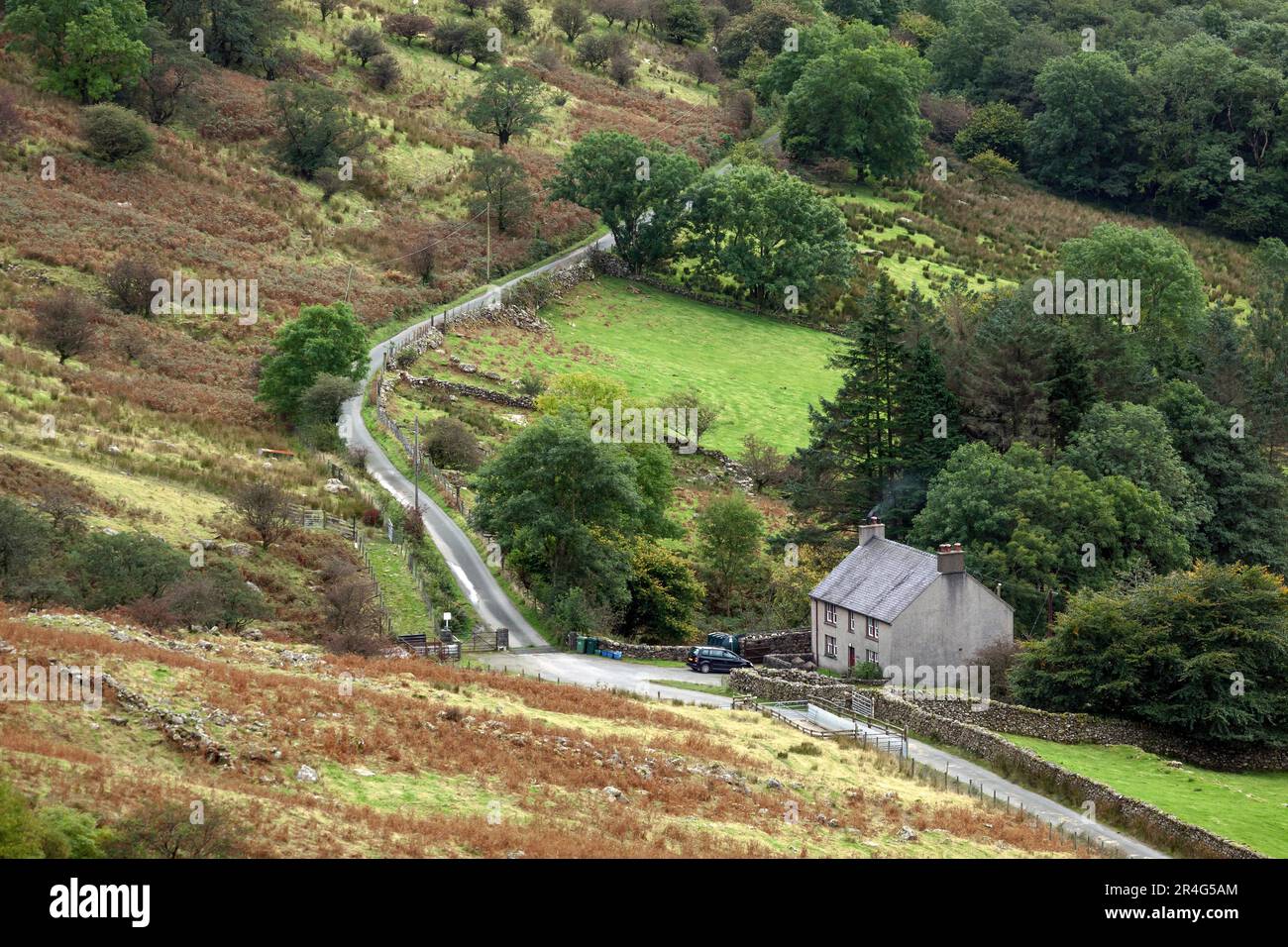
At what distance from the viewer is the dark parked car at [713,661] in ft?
179

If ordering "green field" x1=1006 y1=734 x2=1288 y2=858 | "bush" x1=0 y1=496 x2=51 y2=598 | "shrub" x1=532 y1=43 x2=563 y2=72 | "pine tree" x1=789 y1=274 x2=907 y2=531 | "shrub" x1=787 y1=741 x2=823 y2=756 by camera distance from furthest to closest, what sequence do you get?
"shrub" x1=532 y1=43 x2=563 y2=72, "pine tree" x1=789 y1=274 x2=907 y2=531, "bush" x1=0 y1=496 x2=51 y2=598, "shrub" x1=787 y1=741 x2=823 y2=756, "green field" x1=1006 y1=734 x2=1288 y2=858

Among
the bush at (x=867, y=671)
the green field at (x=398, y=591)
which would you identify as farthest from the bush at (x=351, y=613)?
the bush at (x=867, y=671)

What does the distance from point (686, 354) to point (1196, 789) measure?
5447 centimetres

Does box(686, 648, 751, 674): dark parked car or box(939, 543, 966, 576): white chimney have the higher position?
box(939, 543, 966, 576): white chimney

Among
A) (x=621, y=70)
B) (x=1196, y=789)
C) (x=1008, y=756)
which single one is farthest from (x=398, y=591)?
(x=621, y=70)

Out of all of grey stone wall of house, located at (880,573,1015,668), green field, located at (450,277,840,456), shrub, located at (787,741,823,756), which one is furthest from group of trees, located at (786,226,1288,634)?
shrub, located at (787,741,823,756)

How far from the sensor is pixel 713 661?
54.5 metres

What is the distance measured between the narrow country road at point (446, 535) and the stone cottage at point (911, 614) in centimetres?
1097

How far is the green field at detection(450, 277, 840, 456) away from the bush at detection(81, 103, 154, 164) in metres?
25.1

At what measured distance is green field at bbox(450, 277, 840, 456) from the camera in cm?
8738

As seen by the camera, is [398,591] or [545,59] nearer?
[398,591]

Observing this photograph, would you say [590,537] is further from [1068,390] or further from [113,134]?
[113,134]

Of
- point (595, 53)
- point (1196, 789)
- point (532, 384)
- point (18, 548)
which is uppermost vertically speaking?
point (595, 53)

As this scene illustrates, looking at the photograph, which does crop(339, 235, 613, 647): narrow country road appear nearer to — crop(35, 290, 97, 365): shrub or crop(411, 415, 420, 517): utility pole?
crop(411, 415, 420, 517): utility pole
